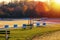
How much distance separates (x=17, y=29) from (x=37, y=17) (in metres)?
0.75

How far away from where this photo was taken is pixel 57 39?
5020 mm

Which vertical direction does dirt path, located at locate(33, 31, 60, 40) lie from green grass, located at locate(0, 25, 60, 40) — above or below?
below

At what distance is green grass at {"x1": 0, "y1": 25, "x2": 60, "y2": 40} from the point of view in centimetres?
495

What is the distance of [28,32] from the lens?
5.13 meters

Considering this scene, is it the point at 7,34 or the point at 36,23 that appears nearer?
the point at 7,34

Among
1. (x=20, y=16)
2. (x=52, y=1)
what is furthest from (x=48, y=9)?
(x=20, y=16)

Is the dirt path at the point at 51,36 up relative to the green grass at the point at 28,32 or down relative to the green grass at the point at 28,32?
down

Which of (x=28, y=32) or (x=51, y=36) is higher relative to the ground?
(x=28, y=32)

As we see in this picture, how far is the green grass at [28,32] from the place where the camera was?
4953mm

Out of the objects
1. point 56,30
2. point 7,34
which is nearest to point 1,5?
point 7,34

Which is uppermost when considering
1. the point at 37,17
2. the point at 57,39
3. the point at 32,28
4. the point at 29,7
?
the point at 29,7

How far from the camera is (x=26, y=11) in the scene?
5.14 meters

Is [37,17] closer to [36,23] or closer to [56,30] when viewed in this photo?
[36,23]

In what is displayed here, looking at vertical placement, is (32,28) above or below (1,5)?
below
